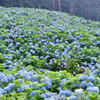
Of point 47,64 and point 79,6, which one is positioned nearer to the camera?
point 47,64

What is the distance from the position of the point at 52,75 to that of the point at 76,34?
385 centimetres

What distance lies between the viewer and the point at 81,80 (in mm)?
3467

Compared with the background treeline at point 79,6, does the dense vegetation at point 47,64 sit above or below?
below

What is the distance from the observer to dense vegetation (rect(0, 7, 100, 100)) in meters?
3.11

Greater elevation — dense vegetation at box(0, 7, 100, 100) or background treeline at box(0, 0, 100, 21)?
background treeline at box(0, 0, 100, 21)

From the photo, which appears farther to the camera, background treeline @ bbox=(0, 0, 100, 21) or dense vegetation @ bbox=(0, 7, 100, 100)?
background treeline @ bbox=(0, 0, 100, 21)

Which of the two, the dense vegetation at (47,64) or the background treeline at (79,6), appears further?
the background treeline at (79,6)

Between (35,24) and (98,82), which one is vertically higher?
(35,24)

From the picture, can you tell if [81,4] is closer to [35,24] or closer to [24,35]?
[35,24]

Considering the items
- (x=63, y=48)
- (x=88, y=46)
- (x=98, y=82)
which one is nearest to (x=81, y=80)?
(x=98, y=82)

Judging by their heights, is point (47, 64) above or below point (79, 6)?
below

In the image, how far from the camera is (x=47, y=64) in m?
5.38

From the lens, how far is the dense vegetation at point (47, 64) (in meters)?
3.11

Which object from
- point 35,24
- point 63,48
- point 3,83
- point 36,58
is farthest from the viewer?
point 35,24
